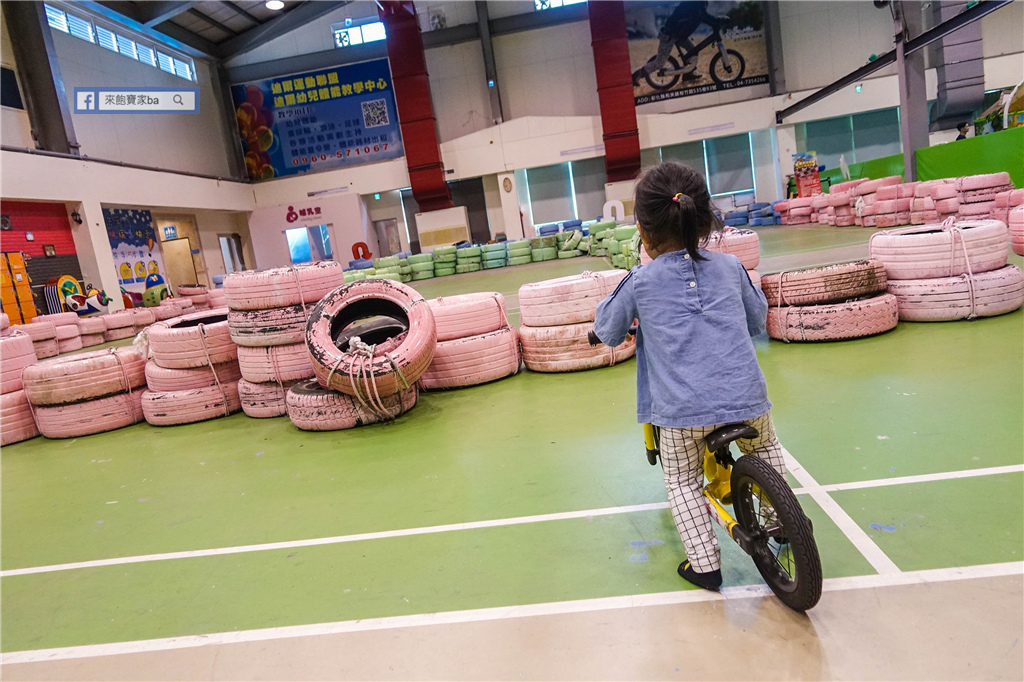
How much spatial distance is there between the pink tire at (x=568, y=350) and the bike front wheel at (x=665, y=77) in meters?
23.8

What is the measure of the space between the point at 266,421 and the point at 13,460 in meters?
2.43

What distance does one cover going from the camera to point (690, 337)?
219 centimetres

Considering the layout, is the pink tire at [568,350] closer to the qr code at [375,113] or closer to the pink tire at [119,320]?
the pink tire at [119,320]

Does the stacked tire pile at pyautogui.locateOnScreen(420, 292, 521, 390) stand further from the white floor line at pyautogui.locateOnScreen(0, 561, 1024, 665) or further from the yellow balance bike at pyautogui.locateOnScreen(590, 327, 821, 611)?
the white floor line at pyautogui.locateOnScreen(0, 561, 1024, 665)

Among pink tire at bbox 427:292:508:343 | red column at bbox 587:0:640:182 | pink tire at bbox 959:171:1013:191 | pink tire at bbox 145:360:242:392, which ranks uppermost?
red column at bbox 587:0:640:182

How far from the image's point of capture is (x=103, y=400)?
242 inches

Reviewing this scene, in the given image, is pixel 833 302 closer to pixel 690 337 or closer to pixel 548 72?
pixel 690 337

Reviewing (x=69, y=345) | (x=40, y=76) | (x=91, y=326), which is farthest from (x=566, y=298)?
(x=40, y=76)

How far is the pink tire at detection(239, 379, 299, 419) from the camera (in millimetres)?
5668

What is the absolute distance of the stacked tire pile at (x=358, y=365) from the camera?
487 centimetres

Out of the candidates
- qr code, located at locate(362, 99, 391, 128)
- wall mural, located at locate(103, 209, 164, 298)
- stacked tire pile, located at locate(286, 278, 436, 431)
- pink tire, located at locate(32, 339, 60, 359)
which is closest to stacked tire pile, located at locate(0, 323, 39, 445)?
stacked tire pile, located at locate(286, 278, 436, 431)

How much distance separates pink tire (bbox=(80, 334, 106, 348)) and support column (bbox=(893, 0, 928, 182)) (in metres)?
22.1

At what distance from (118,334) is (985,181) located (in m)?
20.8

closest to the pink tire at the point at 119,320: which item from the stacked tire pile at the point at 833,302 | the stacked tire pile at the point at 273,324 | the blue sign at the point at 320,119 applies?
the stacked tire pile at the point at 273,324
